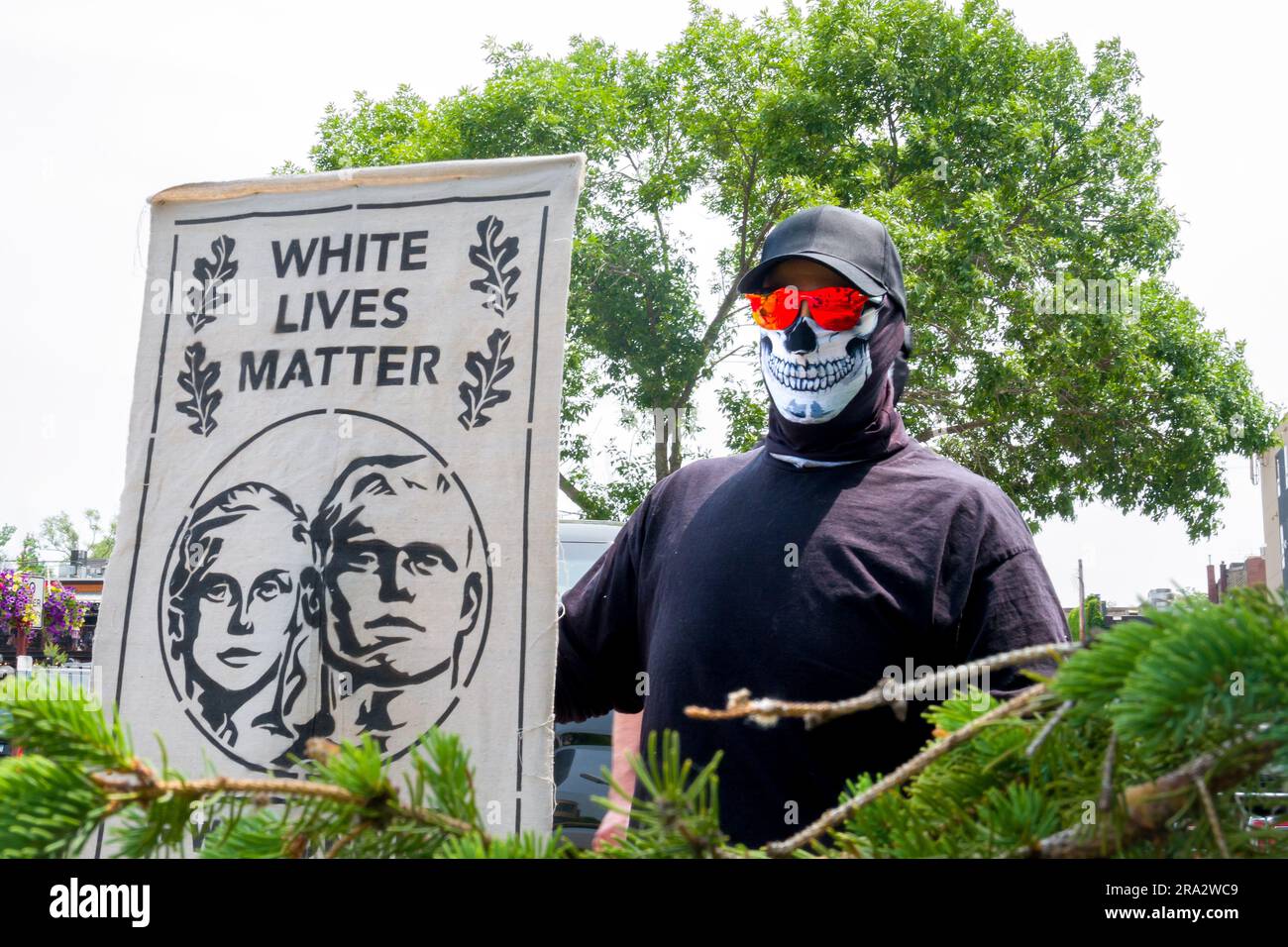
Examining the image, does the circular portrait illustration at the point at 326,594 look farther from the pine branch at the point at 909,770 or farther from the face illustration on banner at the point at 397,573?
the pine branch at the point at 909,770

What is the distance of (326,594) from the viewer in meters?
2.12

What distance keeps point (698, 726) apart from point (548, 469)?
541mm

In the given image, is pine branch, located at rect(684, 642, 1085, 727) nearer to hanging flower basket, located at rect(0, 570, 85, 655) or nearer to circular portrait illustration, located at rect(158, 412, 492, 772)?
circular portrait illustration, located at rect(158, 412, 492, 772)

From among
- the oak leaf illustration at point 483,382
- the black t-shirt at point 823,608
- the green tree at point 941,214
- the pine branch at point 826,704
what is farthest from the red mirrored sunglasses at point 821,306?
the green tree at point 941,214

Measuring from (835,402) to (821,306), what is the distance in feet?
0.64

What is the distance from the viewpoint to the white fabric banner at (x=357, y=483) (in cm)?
206

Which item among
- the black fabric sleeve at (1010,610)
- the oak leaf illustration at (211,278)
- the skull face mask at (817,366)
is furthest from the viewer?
the oak leaf illustration at (211,278)

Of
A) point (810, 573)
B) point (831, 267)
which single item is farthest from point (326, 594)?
point (831, 267)

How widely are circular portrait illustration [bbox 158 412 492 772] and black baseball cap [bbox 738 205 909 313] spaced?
0.75 metres

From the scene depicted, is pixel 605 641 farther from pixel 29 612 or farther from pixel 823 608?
pixel 29 612

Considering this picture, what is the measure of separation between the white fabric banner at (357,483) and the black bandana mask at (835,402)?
452 millimetres

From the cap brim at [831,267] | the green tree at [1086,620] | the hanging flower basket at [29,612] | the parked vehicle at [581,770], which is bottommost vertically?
the parked vehicle at [581,770]

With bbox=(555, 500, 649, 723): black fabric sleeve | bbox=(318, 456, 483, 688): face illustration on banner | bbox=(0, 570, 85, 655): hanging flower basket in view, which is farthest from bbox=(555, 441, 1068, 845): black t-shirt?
bbox=(0, 570, 85, 655): hanging flower basket
